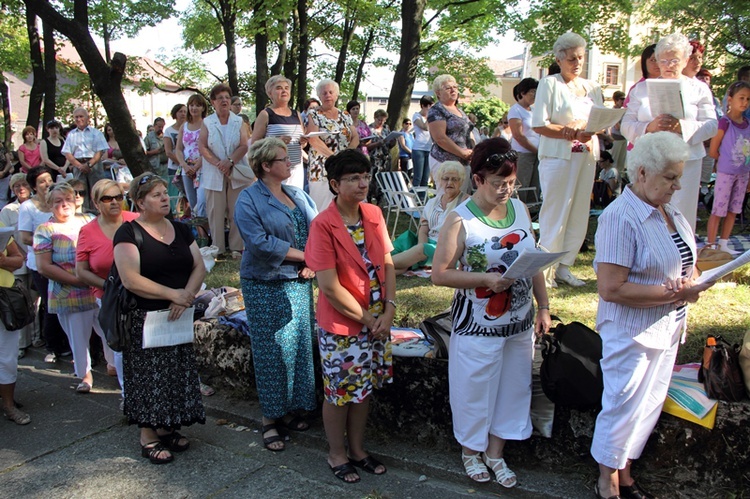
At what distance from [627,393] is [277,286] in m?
2.29

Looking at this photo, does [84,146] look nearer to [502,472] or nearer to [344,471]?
[344,471]

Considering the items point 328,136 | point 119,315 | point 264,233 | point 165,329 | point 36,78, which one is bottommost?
point 165,329

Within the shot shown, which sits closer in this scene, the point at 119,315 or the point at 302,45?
the point at 119,315

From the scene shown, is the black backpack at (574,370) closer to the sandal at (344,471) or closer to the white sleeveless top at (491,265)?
the white sleeveless top at (491,265)

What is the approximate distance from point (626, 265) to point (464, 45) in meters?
29.6

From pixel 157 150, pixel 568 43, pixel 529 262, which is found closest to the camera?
pixel 529 262

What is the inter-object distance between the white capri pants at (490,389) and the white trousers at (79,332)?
3.46 metres

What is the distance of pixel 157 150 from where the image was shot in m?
13.1

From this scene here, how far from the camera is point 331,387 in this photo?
12.7ft

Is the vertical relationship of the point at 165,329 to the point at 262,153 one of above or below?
below

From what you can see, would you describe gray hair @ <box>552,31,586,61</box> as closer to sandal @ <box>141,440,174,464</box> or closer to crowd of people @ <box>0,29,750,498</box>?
crowd of people @ <box>0,29,750,498</box>

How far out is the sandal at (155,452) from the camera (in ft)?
14.3

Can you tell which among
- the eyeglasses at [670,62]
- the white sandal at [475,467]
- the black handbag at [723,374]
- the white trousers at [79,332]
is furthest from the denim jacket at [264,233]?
the eyeglasses at [670,62]

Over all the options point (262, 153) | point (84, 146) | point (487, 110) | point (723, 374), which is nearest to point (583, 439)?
point (723, 374)
